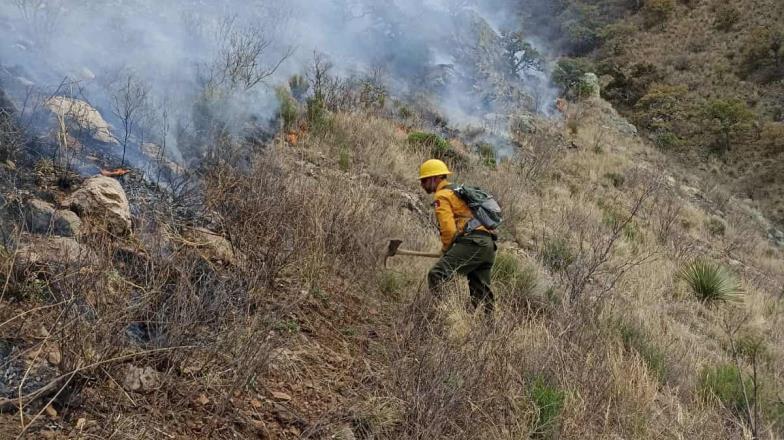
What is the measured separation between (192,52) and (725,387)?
559 centimetres

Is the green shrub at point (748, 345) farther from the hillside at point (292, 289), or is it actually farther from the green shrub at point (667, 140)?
the green shrub at point (667, 140)

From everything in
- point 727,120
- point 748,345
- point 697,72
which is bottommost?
point 727,120

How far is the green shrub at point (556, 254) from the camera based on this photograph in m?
6.17

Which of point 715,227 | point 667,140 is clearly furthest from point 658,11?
point 715,227

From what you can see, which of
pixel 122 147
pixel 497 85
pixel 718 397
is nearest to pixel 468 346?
pixel 718 397

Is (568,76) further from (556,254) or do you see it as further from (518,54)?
(556,254)

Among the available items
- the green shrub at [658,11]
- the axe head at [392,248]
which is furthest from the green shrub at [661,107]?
the axe head at [392,248]

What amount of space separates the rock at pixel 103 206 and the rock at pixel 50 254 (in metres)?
0.46

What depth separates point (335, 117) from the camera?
7.59 meters

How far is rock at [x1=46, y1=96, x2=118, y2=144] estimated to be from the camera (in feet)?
12.6

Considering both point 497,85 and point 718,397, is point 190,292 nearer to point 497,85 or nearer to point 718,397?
point 718,397

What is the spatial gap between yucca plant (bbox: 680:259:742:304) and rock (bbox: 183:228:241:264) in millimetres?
5187

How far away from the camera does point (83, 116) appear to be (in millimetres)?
3900

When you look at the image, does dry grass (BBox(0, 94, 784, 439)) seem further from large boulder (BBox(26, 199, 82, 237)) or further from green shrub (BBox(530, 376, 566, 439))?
large boulder (BBox(26, 199, 82, 237))
